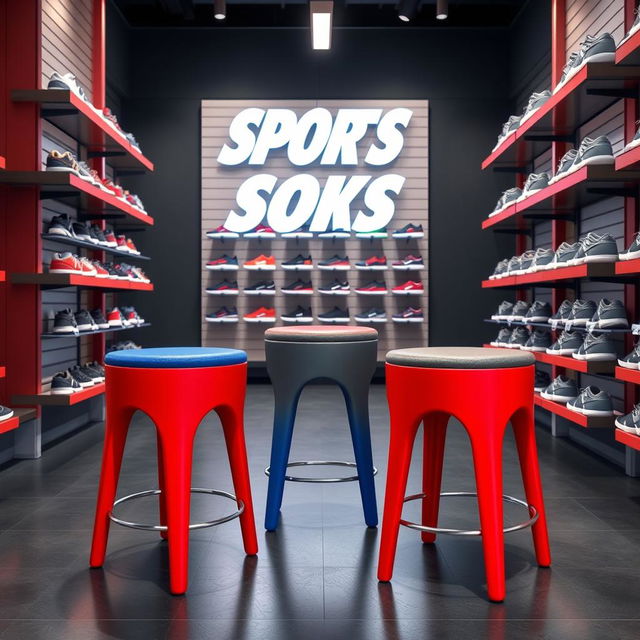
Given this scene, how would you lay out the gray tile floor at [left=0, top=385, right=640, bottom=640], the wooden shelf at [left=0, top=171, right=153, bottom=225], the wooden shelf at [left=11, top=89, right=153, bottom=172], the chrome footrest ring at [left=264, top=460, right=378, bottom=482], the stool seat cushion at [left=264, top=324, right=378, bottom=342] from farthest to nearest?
the wooden shelf at [left=11, top=89, right=153, bottom=172] → the wooden shelf at [left=0, top=171, right=153, bottom=225] → the chrome footrest ring at [left=264, top=460, right=378, bottom=482] → the stool seat cushion at [left=264, top=324, right=378, bottom=342] → the gray tile floor at [left=0, top=385, right=640, bottom=640]

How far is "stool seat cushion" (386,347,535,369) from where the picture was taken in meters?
1.91

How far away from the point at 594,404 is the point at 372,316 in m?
3.94

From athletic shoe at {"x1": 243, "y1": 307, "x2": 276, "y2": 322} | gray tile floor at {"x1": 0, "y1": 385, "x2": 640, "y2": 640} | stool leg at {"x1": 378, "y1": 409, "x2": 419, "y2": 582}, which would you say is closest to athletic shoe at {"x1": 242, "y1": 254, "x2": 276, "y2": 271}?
athletic shoe at {"x1": 243, "y1": 307, "x2": 276, "y2": 322}

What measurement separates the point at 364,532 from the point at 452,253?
5.51m

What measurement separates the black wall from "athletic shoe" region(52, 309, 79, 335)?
325cm

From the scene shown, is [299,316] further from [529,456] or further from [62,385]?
[529,456]

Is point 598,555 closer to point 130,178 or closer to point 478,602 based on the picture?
point 478,602

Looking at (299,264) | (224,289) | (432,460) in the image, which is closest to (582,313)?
(432,460)

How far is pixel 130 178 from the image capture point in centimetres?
771

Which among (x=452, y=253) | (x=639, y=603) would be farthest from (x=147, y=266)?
(x=639, y=603)

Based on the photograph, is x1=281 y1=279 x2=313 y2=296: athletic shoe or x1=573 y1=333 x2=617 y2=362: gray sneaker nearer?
x1=573 y1=333 x2=617 y2=362: gray sneaker

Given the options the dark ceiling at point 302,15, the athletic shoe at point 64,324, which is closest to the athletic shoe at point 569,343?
the athletic shoe at point 64,324

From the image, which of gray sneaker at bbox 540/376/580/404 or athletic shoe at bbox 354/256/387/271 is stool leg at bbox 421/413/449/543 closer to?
gray sneaker at bbox 540/376/580/404

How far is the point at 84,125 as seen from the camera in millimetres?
4641
